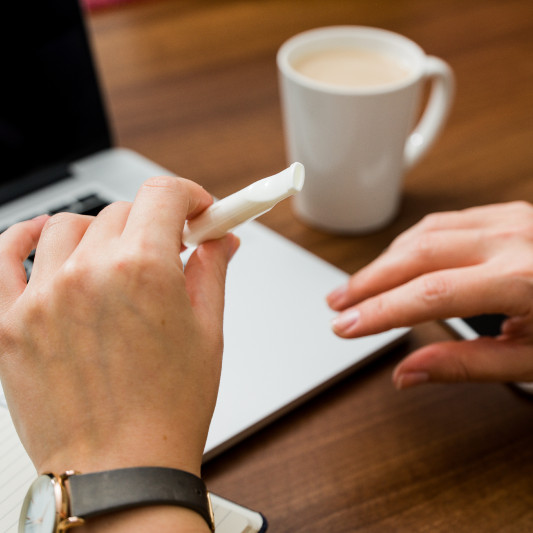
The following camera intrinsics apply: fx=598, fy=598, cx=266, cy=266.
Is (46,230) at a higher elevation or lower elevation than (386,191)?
higher

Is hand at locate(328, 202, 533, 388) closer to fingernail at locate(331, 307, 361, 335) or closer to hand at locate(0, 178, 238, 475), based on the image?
fingernail at locate(331, 307, 361, 335)

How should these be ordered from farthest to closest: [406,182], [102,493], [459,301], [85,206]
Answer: [406,182] → [85,206] → [459,301] → [102,493]

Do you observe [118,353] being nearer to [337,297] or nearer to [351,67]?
[337,297]

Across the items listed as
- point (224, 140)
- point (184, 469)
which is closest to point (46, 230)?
point (184, 469)

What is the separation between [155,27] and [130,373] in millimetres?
719

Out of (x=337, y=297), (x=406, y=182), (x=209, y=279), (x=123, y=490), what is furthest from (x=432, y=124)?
(x=123, y=490)

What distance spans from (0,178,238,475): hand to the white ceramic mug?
0.23 m

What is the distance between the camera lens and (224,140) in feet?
2.18

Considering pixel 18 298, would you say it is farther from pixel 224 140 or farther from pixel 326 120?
pixel 224 140

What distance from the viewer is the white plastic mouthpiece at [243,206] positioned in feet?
0.93

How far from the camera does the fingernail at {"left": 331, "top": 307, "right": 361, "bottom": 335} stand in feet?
1.26

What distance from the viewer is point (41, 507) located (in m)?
0.25

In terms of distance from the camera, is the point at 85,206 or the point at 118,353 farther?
the point at 85,206

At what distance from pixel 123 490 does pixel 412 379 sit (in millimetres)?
213
